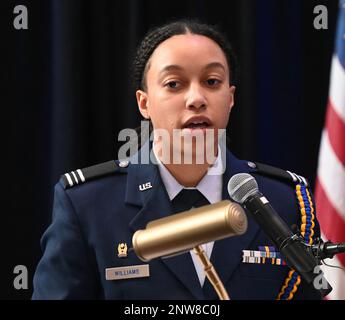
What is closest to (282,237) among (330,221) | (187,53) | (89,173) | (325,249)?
(325,249)

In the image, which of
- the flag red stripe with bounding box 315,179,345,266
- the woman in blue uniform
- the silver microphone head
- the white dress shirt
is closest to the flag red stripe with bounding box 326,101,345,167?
the flag red stripe with bounding box 315,179,345,266

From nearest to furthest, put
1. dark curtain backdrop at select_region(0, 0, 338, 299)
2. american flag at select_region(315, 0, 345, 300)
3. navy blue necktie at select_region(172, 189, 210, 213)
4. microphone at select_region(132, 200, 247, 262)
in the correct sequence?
1. microphone at select_region(132, 200, 247, 262)
2. navy blue necktie at select_region(172, 189, 210, 213)
3. american flag at select_region(315, 0, 345, 300)
4. dark curtain backdrop at select_region(0, 0, 338, 299)

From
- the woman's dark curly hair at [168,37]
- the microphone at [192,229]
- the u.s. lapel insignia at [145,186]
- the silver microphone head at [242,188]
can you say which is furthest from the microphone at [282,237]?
the woman's dark curly hair at [168,37]

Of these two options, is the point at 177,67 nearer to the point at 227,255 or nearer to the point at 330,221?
the point at 227,255

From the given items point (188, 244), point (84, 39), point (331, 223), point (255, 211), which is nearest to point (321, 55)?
point (331, 223)

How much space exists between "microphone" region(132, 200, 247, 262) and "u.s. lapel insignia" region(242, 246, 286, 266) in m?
0.48

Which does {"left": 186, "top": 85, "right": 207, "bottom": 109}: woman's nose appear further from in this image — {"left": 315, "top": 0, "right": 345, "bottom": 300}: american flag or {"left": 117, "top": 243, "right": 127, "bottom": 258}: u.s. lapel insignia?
{"left": 315, "top": 0, "right": 345, "bottom": 300}: american flag

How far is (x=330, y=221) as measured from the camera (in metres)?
1.64

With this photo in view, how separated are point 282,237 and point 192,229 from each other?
0.17m

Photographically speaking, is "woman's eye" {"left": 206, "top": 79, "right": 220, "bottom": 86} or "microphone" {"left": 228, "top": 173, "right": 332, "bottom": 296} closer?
"microphone" {"left": 228, "top": 173, "right": 332, "bottom": 296}

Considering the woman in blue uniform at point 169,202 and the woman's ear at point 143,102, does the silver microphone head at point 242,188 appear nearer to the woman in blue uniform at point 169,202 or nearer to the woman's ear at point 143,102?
the woman in blue uniform at point 169,202

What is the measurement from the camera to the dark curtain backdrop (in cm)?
184

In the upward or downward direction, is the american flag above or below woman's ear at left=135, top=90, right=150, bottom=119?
below

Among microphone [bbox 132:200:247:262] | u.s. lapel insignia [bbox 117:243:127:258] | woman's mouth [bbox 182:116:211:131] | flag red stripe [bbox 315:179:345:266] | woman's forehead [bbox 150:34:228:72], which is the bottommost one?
flag red stripe [bbox 315:179:345:266]
